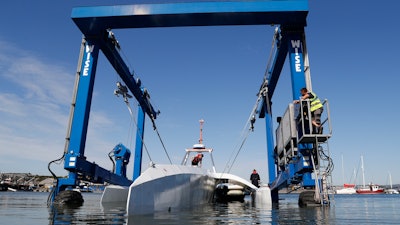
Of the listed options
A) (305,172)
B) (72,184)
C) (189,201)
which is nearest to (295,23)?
(305,172)

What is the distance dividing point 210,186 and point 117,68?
6.86 meters

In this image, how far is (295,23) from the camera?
11086 millimetres

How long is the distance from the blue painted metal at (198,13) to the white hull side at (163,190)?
5.49 metres

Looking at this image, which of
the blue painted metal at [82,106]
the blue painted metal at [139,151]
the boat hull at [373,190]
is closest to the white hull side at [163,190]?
the blue painted metal at [82,106]

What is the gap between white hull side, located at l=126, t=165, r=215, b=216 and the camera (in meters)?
6.36

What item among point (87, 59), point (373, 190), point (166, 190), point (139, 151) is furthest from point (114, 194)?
point (373, 190)

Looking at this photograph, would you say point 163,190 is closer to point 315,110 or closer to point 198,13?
point 315,110

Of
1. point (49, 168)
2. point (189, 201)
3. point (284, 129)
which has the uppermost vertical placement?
point (284, 129)

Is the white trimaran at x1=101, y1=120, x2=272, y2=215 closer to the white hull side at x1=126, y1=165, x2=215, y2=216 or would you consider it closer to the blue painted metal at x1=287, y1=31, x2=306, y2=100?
the white hull side at x1=126, y1=165, x2=215, y2=216

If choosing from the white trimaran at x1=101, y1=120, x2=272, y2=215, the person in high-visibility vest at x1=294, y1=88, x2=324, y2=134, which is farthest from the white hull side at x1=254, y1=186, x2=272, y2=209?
the person in high-visibility vest at x1=294, y1=88, x2=324, y2=134

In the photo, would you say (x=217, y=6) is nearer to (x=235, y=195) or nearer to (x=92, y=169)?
(x=92, y=169)

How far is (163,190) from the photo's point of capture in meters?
7.21

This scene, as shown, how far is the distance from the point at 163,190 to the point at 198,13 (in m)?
6.51

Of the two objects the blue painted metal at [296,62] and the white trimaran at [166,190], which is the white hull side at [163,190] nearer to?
the white trimaran at [166,190]
